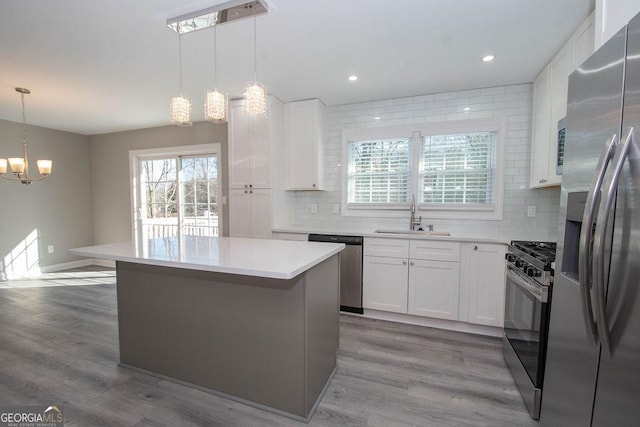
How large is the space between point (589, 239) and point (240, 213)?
3.28 metres

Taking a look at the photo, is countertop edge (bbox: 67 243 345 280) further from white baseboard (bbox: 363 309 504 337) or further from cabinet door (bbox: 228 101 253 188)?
cabinet door (bbox: 228 101 253 188)

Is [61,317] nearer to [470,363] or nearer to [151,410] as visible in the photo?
[151,410]

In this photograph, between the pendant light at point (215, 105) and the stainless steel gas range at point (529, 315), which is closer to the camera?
the stainless steel gas range at point (529, 315)

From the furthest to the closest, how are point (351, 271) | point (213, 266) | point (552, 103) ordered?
point (351, 271), point (552, 103), point (213, 266)

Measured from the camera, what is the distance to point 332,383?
6.50 feet

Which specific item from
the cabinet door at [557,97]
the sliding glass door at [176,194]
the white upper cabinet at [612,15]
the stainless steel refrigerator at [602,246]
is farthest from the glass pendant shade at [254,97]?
the sliding glass door at [176,194]

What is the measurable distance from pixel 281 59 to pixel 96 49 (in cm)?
151

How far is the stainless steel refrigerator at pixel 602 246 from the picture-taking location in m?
0.86

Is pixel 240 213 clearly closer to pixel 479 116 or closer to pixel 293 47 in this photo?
pixel 293 47

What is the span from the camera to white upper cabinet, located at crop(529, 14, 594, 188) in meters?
2.01

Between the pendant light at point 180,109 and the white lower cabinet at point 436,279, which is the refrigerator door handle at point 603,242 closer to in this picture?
the white lower cabinet at point 436,279

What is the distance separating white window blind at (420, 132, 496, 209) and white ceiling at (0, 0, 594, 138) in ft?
1.90

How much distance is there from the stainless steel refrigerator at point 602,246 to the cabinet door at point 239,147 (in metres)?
3.06

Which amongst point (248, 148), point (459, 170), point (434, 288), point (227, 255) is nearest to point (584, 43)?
point (459, 170)
